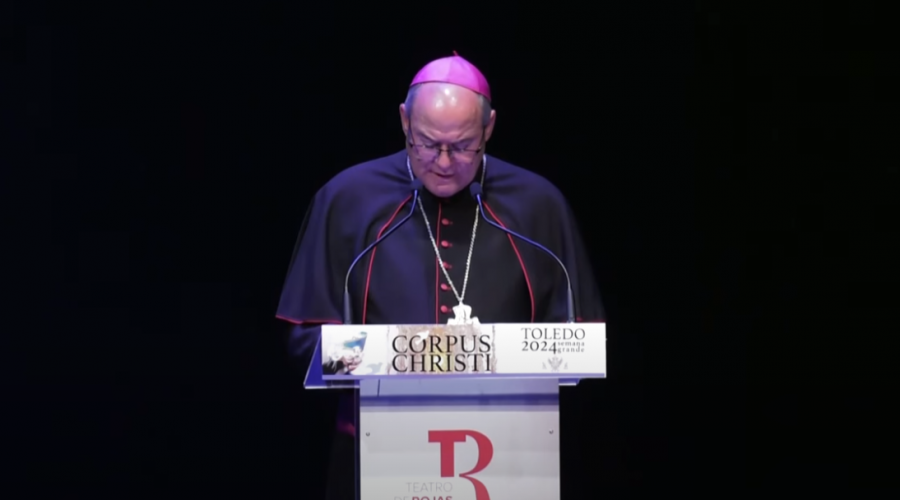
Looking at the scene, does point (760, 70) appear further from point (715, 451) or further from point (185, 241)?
point (185, 241)

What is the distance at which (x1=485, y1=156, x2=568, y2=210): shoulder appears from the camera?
10.9ft

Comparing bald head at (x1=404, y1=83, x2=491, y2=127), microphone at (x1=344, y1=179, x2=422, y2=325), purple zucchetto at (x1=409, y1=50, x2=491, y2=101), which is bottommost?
microphone at (x1=344, y1=179, x2=422, y2=325)

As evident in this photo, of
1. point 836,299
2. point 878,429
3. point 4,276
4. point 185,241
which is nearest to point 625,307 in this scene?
point 836,299

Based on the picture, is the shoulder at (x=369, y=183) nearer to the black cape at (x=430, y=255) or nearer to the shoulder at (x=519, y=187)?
the black cape at (x=430, y=255)

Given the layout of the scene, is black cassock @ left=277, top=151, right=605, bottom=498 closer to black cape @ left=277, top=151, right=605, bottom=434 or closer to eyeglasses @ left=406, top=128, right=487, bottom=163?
black cape @ left=277, top=151, right=605, bottom=434

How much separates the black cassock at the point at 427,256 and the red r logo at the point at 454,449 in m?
0.63

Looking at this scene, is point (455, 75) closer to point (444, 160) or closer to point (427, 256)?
point (444, 160)

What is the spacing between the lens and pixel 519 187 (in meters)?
3.34

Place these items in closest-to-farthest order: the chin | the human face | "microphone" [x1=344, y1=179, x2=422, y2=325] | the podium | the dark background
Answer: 1. the podium
2. "microphone" [x1=344, y1=179, x2=422, y2=325]
3. the human face
4. the chin
5. the dark background

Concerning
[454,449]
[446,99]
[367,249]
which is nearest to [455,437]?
[454,449]

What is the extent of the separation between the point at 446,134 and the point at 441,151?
0.19 ft

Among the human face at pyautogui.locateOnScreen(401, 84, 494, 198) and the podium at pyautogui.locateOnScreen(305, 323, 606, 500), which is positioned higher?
the human face at pyautogui.locateOnScreen(401, 84, 494, 198)

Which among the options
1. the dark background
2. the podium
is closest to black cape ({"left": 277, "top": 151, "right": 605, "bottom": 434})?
the podium

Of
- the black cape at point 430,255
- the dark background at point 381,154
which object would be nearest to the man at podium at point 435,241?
the black cape at point 430,255
